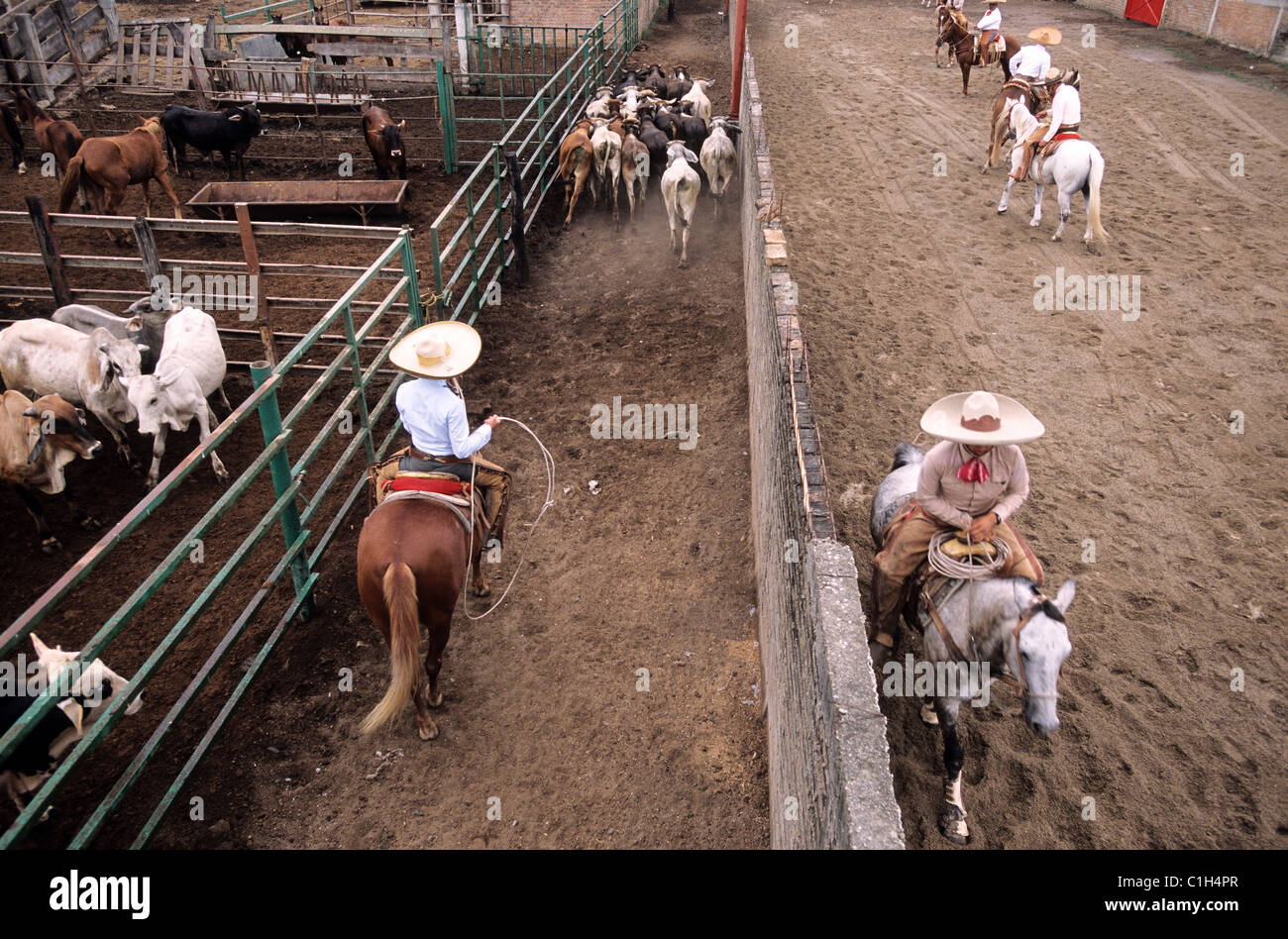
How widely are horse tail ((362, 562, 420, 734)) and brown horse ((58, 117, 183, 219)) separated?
9.54 meters

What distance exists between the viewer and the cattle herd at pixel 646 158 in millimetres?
10453

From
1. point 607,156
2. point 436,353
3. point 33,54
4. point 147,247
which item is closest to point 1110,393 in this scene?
point 436,353

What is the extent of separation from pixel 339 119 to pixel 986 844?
15.9 meters

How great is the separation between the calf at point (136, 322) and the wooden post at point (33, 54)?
40.2ft

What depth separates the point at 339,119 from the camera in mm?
15094

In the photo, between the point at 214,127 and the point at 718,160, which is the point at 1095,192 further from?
the point at 214,127

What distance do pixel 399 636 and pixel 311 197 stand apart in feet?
29.1

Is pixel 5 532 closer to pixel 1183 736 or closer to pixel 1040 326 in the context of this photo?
pixel 1183 736

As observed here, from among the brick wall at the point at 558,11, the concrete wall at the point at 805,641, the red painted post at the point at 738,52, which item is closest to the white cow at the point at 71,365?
the concrete wall at the point at 805,641

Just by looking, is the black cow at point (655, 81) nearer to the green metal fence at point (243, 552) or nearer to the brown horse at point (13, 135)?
the green metal fence at point (243, 552)

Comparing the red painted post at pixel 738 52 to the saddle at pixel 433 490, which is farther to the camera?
the red painted post at pixel 738 52

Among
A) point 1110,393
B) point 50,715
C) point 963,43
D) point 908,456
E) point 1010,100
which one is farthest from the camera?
point 963,43

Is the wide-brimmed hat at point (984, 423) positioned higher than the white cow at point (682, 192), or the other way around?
the wide-brimmed hat at point (984, 423)

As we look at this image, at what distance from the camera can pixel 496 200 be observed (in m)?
9.14
